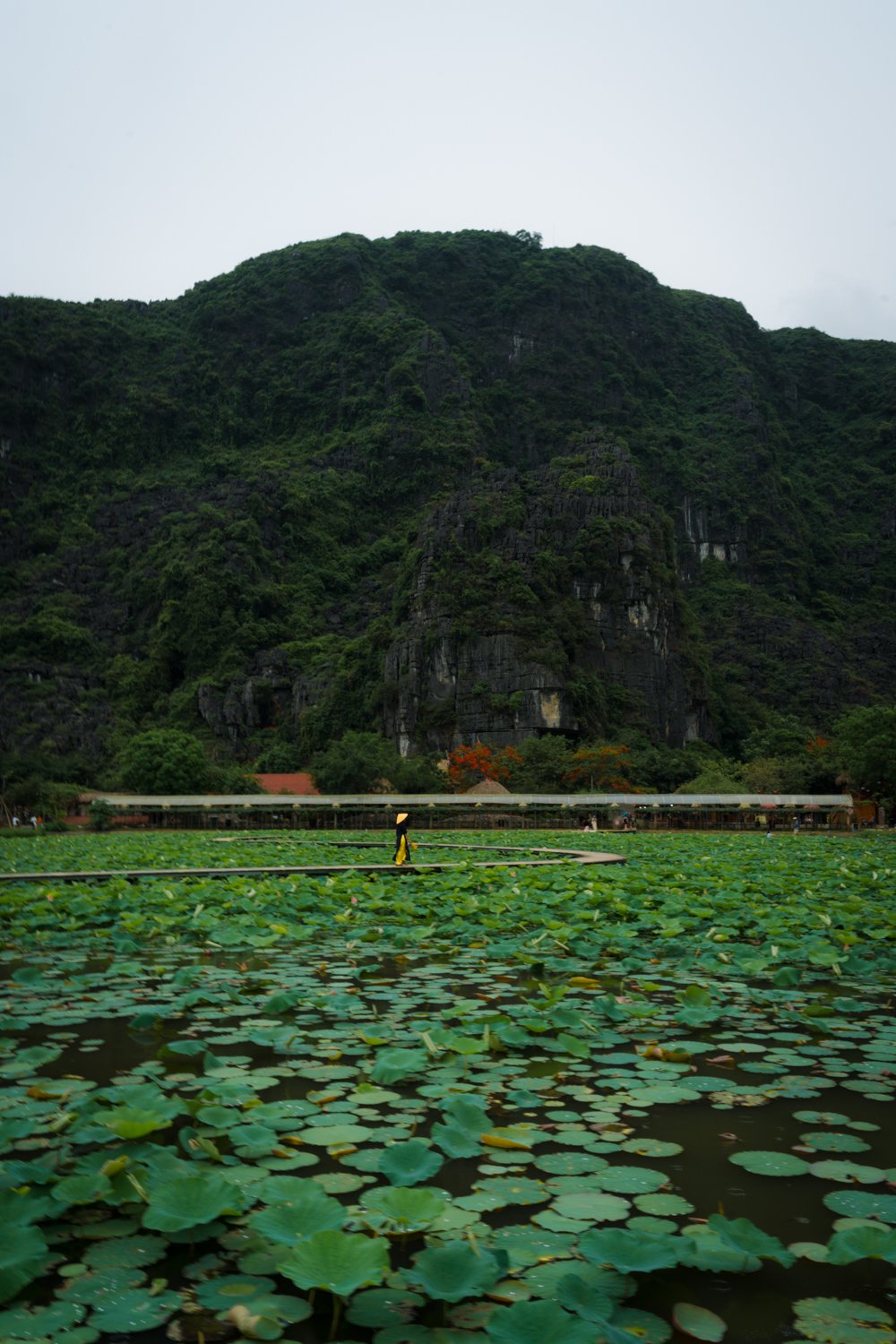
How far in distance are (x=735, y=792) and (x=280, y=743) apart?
124ft

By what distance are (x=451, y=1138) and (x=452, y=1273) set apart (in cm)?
106

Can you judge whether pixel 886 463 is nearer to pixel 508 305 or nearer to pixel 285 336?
pixel 508 305

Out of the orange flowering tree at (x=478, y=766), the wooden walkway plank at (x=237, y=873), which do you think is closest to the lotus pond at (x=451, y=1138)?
the wooden walkway plank at (x=237, y=873)

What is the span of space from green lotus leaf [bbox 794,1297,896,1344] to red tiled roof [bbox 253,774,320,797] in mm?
51186

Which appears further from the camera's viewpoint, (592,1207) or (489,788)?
(489,788)

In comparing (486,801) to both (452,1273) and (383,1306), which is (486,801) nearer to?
(383,1306)

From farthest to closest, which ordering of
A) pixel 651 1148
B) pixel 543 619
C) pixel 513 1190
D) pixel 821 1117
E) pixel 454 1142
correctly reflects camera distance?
pixel 543 619, pixel 821 1117, pixel 651 1148, pixel 454 1142, pixel 513 1190

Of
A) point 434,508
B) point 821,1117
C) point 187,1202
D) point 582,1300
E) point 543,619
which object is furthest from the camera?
point 434,508

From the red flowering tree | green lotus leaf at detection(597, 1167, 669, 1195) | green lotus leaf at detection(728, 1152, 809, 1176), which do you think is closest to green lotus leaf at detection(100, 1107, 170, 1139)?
green lotus leaf at detection(597, 1167, 669, 1195)

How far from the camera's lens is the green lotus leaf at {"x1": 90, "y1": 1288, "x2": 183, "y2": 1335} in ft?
8.16

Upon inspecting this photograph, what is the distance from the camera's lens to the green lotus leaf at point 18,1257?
8.23ft

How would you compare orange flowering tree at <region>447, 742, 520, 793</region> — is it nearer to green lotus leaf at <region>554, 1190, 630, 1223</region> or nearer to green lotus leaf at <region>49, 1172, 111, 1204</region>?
green lotus leaf at <region>554, 1190, 630, 1223</region>

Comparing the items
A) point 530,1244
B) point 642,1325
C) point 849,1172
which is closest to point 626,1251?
point 642,1325

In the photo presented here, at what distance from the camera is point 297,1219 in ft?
8.89
